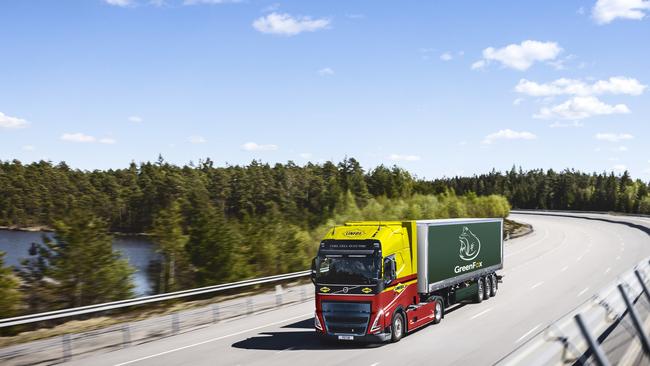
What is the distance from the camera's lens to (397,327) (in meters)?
17.6

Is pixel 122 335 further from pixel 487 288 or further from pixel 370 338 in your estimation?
pixel 487 288

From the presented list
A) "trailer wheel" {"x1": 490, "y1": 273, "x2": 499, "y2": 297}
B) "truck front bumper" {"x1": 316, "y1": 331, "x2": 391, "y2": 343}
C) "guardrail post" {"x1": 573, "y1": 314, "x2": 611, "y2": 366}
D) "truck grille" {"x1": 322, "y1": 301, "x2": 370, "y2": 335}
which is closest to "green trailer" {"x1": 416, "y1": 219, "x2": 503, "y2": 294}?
"trailer wheel" {"x1": 490, "y1": 273, "x2": 499, "y2": 297}

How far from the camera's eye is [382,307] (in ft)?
55.2

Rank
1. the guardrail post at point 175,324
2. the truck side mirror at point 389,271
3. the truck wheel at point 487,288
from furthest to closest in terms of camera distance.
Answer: the truck wheel at point 487,288 → the guardrail post at point 175,324 → the truck side mirror at point 389,271

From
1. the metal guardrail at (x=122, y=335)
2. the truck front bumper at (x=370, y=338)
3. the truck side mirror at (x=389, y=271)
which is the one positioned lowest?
the metal guardrail at (x=122, y=335)

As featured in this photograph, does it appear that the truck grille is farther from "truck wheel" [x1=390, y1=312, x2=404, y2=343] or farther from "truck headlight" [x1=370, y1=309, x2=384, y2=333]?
"truck wheel" [x1=390, y1=312, x2=404, y2=343]

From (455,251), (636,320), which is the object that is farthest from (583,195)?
(636,320)

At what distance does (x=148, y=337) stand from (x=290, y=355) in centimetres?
644

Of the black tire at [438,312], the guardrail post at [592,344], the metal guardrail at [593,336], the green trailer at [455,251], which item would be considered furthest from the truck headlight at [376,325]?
the guardrail post at [592,344]

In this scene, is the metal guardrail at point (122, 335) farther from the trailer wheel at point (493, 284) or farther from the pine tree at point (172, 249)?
the pine tree at point (172, 249)

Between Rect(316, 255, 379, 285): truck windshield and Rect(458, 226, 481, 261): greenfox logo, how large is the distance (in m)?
6.42

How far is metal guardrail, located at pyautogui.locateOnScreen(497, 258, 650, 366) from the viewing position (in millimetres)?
3578

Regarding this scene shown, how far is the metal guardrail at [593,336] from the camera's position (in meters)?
3.58

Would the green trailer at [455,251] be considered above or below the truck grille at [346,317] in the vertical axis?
above
